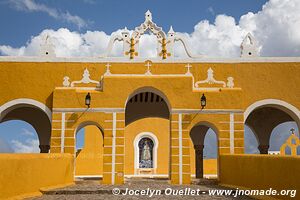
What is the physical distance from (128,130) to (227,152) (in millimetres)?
6380

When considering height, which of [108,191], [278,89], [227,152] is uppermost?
[278,89]

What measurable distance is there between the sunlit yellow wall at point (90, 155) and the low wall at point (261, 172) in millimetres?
8918

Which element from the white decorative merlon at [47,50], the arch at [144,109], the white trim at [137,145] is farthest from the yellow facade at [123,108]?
the white trim at [137,145]

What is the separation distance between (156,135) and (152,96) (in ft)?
8.35

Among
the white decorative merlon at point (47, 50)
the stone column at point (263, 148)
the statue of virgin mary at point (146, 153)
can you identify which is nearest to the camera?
the white decorative merlon at point (47, 50)

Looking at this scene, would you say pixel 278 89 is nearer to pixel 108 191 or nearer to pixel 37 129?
pixel 108 191

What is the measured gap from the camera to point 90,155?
63.3 ft

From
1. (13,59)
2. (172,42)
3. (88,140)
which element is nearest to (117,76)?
(172,42)

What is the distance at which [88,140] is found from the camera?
769 inches

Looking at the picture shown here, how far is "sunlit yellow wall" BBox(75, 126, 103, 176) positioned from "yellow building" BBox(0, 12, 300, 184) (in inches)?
98.5

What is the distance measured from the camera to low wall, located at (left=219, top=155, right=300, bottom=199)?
6.60 m

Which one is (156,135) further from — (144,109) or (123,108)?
(123,108)

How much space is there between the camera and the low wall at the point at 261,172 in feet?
21.7

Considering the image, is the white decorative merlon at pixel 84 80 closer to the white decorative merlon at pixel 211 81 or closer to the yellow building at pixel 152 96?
the yellow building at pixel 152 96
